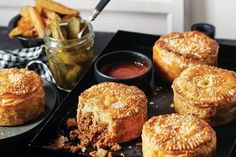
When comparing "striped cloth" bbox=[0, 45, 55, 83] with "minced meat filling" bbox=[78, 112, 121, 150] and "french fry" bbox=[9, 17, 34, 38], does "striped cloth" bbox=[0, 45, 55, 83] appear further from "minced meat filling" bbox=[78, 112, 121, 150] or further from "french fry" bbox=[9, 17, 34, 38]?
"minced meat filling" bbox=[78, 112, 121, 150]

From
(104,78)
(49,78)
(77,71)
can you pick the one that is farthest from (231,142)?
(49,78)

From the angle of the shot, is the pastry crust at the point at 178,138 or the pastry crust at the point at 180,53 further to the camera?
the pastry crust at the point at 180,53

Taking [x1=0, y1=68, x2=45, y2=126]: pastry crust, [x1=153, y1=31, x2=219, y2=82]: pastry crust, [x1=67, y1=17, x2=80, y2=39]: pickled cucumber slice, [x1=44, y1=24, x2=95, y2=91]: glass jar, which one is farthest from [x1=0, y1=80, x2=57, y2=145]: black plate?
[x1=153, y1=31, x2=219, y2=82]: pastry crust

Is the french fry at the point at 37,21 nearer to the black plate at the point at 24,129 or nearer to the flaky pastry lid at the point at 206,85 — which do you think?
the black plate at the point at 24,129

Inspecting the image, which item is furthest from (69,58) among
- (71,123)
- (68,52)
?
(71,123)

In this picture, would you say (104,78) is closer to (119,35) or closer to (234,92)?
(119,35)

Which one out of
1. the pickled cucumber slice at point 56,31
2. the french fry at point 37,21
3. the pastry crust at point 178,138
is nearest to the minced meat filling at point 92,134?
the pastry crust at point 178,138

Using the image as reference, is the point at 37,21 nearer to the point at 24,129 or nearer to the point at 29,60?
the point at 29,60
